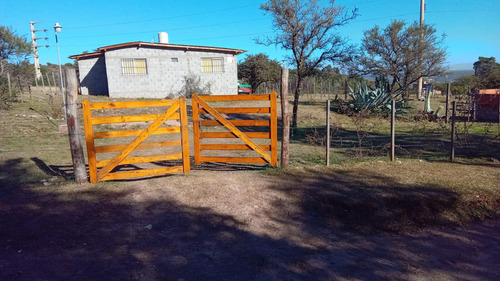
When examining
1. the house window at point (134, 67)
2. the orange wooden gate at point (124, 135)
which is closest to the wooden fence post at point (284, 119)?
the orange wooden gate at point (124, 135)

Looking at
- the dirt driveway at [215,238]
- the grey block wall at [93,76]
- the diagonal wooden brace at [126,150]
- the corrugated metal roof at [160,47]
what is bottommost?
the dirt driveway at [215,238]

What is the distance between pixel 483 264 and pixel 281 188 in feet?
9.99

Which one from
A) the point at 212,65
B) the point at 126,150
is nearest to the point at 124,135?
the point at 126,150

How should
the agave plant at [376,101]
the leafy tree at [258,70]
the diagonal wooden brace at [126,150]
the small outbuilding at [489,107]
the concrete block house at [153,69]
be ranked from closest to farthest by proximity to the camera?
the diagonal wooden brace at [126,150] < the small outbuilding at [489,107] < the agave plant at [376,101] < the concrete block house at [153,69] < the leafy tree at [258,70]

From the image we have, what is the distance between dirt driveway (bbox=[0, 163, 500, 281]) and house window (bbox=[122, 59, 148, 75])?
20.0m

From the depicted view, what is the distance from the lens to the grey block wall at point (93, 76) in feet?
84.2

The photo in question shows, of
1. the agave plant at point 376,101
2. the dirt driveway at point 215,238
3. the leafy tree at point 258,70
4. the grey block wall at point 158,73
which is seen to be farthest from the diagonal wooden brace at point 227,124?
the leafy tree at point 258,70

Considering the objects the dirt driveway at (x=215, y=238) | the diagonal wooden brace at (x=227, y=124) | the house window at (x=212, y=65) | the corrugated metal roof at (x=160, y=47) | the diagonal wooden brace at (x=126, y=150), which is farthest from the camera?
the house window at (x=212, y=65)

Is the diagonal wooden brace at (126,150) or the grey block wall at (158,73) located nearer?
the diagonal wooden brace at (126,150)

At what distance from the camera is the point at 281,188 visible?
5996 mm

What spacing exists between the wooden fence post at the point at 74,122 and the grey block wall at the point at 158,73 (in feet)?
64.7

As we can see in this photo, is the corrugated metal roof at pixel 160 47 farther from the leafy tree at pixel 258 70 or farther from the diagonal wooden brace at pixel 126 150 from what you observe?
the diagonal wooden brace at pixel 126 150

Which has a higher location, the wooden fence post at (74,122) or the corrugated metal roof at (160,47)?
the corrugated metal roof at (160,47)

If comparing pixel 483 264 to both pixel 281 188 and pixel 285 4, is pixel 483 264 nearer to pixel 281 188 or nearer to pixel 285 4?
pixel 281 188
